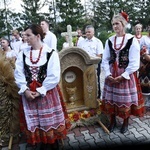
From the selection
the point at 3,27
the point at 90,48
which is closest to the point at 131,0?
the point at 3,27

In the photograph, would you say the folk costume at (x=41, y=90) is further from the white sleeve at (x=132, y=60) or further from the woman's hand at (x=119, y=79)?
the white sleeve at (x=132, y=60)

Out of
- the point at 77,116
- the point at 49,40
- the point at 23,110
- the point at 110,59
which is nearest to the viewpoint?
the point at 23,110

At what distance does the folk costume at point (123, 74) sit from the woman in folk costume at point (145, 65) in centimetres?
128

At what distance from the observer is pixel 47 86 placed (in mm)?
2801

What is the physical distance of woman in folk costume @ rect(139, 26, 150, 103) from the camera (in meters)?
4.68

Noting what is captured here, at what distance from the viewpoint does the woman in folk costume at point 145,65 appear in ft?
15.4

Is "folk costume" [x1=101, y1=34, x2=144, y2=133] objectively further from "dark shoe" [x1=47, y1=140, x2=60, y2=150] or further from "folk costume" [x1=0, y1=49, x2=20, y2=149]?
"folk costume" [x1=0, y1=49, x2=20, y2=149]

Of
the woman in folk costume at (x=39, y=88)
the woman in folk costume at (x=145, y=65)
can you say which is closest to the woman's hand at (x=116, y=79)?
the woman in folk costume at (x=39, y=88)

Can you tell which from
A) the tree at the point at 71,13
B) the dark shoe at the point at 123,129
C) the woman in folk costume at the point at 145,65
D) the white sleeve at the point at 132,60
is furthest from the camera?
the tree at the point at 71,13

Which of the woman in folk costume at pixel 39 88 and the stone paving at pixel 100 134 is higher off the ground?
the woman in folk costume at pixel 39 88

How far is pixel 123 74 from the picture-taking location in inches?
131

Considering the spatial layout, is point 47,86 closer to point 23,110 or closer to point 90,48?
point 23,110

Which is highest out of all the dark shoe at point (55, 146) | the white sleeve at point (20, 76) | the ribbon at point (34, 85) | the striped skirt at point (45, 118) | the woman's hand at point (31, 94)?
the white sleeve at point (20, 76)

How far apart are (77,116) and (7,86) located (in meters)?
1.28
